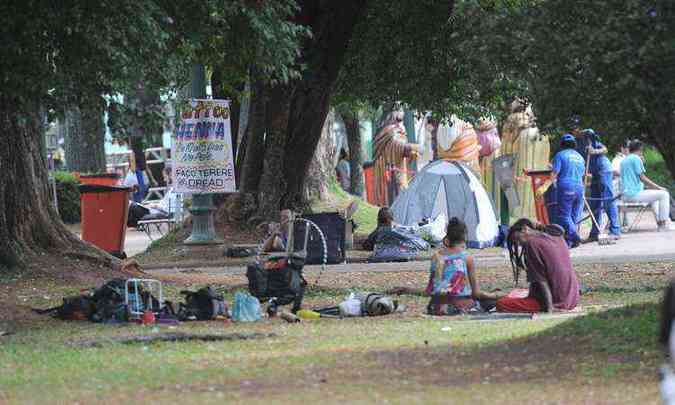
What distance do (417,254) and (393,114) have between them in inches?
620

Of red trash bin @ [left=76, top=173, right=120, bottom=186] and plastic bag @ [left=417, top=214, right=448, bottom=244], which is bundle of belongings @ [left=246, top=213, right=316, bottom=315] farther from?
red trash bin @ [left=76, top=173, right=120, bottom=186]

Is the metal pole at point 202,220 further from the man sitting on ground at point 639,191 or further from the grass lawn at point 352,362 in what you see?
the grass lawn at point 352,362

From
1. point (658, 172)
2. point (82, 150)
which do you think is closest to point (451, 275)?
point (658, 172)

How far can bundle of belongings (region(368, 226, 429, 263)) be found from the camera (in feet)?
67.7

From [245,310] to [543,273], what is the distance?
2.80 m

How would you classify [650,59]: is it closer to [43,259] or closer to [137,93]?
[137,93]

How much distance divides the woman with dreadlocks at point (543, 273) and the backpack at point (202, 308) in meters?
2.68

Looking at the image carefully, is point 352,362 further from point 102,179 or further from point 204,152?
point 102,179

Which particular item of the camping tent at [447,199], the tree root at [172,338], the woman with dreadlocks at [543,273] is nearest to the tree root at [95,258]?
the tree root at [172,338]

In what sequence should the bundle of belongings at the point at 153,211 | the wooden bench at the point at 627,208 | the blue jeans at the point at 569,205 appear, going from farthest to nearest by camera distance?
the bundle of belongings at the point at 153,211 < the wooden bench at the point at 627,208 < the blue jeans at the point at 569,205

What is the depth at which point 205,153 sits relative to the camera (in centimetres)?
2172

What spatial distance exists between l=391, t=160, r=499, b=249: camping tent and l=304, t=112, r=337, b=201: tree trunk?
2.73m

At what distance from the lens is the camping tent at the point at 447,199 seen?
2442cm

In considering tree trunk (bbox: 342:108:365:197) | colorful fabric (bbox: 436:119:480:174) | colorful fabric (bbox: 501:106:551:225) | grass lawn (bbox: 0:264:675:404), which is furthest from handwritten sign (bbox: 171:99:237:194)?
tree trunk (bbox: 342:108:365:197)
